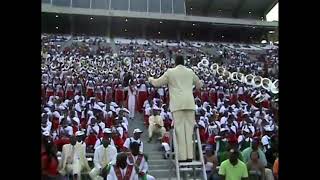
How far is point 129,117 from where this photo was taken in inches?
522

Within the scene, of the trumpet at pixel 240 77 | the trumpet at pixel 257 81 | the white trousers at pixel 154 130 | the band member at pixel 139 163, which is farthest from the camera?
the trumpet at pixel 240 77

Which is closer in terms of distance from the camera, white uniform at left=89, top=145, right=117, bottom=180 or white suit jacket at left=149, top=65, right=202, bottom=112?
white suit jacket at left=149, top=65, right=202, bottom=112

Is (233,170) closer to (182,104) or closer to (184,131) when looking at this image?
(184,131)

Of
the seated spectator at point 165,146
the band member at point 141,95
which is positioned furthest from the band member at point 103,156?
the band member at point 141,95

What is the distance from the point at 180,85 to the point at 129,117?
880 cm

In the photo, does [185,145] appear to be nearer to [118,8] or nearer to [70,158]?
[70,158]

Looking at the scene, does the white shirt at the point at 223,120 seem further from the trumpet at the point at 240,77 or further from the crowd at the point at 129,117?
the trumpet at the point at 240,77

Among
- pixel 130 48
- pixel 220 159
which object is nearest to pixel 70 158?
pixel 220 159

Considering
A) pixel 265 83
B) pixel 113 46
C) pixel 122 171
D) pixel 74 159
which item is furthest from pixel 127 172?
pixel 113 46

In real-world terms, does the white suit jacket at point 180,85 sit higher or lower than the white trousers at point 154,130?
higher


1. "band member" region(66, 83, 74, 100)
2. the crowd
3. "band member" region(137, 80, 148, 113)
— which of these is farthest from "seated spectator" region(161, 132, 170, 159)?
"band member" region(66, 83, 74, 100)

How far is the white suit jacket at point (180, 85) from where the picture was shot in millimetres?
4461

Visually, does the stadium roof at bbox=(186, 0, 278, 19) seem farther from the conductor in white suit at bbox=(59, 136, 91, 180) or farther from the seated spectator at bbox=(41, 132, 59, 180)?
the seated spectator at bbox=(41, 132, 59, 180)

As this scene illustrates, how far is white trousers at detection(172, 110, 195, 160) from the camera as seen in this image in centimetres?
449
